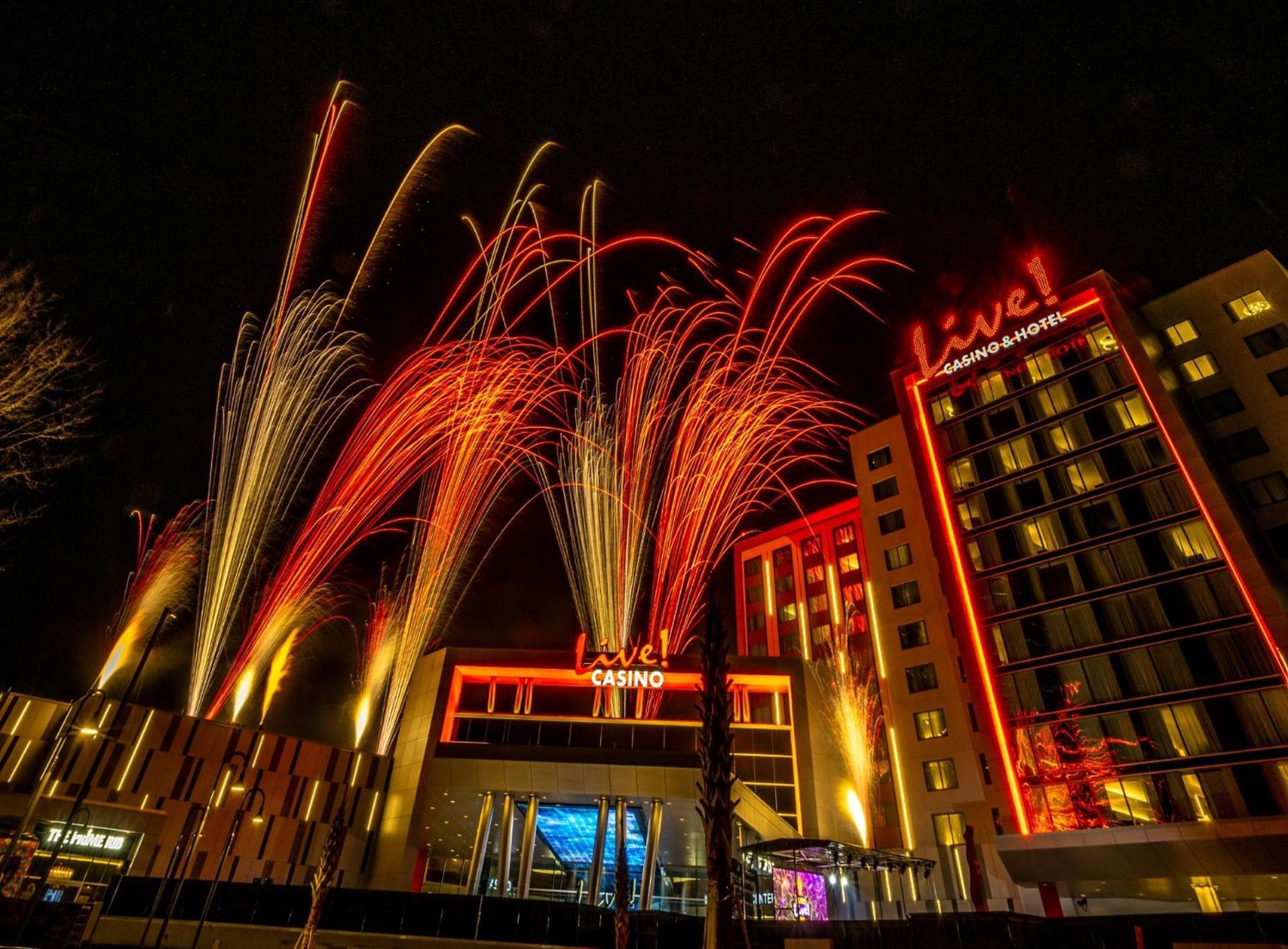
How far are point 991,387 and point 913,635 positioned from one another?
17.9m

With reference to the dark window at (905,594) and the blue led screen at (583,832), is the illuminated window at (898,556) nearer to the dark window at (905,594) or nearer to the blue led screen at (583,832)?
the dark window at (905,594)

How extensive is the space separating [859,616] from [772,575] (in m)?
11.4

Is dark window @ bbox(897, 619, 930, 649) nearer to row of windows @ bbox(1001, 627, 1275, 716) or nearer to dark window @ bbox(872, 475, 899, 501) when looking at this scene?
row of windows @ bbox(1001, 627, 1275, 716)

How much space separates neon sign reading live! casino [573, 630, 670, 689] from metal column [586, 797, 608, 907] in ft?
20.7

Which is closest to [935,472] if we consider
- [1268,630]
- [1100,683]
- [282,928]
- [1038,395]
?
[1038,395]

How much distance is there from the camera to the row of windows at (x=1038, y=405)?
1757 inches

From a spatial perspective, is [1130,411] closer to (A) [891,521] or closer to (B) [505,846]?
(A) [891,521]

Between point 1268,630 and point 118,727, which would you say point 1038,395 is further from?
point 118,727

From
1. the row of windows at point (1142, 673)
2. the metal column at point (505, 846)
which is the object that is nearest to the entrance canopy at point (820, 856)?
the row of windows at point (1142, 673)

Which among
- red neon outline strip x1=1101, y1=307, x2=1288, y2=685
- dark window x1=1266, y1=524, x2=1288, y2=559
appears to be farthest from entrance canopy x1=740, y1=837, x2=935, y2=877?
dark window x1=1266, y1=524, x2=1288, y2=559

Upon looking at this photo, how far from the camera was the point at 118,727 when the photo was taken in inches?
708

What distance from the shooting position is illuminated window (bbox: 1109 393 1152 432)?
139 ft

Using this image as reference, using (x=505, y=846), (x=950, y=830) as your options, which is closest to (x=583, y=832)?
(x=505, y=846)

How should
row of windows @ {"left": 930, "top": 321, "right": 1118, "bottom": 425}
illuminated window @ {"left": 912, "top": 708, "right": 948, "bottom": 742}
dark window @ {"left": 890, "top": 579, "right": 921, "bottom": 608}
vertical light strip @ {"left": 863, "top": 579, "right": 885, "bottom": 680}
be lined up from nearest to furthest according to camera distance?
1. illuminated window @ {"left": 912, "top": 708, "right": 948, "bottom": 742}
2. row of windows @ {"left": 930, "top": 321, "right": 1118, "bottom": 425}
3. vertical light strip @ {"left": 863, "top": 579, "right": 885, "bottom": 680}
4. dark window @ {"left": 890, "top": 579, "right": 921, "bottom": 608}
